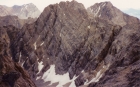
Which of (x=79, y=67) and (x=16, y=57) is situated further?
(x=16, y=57)

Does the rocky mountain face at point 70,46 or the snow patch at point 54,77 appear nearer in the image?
the rocky mountain face at point 70,46

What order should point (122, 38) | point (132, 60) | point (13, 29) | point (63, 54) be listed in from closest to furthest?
point (132, 60), point (122, 38), point (63, 54), point (13, 29)

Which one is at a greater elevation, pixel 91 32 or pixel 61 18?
pixel 61 18

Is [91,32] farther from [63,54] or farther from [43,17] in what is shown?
[43,17]

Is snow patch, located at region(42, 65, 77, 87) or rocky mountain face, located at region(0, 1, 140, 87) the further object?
snow patch, located at region(42, 65, 77, 87)

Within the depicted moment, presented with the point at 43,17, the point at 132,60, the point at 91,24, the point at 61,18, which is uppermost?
the point at 43,17

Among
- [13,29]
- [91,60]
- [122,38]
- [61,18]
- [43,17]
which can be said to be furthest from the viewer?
[13,29]

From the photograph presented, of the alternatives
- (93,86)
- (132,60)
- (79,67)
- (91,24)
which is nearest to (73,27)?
(91,24)

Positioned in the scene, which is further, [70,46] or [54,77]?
[70,46]
